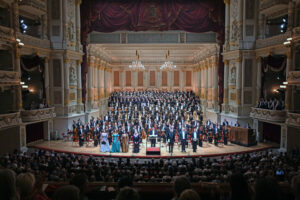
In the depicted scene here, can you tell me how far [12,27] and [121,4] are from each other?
9.41 m

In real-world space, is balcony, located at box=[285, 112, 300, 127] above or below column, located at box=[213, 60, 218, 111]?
below

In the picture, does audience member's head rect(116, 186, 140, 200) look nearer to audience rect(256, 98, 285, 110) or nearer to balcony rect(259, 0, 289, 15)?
audience rect(256, 98, 285, 110)

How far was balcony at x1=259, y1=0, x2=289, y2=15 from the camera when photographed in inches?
609

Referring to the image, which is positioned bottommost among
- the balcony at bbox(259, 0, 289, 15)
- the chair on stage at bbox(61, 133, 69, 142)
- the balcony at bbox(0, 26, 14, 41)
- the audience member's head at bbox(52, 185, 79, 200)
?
the chair on stage at bbox(61, 133, 69, 142)

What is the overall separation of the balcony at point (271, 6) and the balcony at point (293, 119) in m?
7.05

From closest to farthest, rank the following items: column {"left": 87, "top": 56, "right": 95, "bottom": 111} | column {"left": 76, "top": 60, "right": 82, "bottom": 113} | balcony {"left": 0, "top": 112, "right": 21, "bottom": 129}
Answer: balcony {"left": 0, "top": 112, "right": 21, "bottom": 129}, column {"left": 76, "top": 60, "right": 82, "bottom": 113}, column {"left": 87, "top": 56, "right": 95, "bottom": 111}

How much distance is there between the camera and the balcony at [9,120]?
1270cm

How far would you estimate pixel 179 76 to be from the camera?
38219 mm

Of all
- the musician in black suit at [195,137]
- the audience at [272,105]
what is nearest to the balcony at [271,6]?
the audience at [272,105]

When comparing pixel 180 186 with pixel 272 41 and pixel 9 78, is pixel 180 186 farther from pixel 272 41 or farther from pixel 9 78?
pixel 272 41

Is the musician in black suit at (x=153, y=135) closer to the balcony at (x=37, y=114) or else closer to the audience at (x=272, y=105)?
the balcony at (x=37, y=114)

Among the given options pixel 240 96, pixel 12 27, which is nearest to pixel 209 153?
pixel 240 96

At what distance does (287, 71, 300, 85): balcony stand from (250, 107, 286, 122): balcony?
79.8 inches

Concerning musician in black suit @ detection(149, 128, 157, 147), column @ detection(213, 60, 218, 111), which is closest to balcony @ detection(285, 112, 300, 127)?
musician in black suit @ detection(149, 128, 157, 147)
